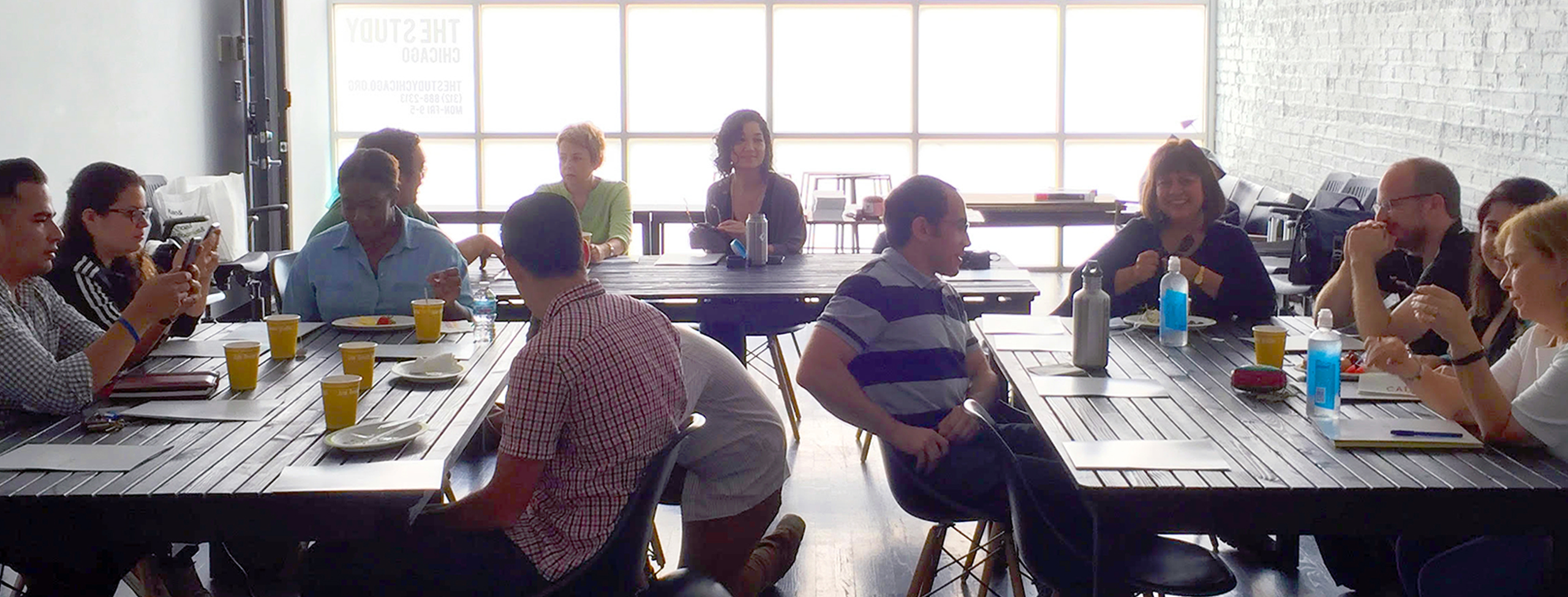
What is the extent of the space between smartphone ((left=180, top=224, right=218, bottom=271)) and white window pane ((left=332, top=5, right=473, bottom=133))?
709cm

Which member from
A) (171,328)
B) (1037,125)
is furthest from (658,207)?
(171,328)

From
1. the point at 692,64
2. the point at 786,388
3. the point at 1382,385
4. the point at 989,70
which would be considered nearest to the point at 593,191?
the point at 786,388

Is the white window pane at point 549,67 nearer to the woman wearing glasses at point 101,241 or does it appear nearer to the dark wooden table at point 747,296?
the dark wooden table at point 747,296

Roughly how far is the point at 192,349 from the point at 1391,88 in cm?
555

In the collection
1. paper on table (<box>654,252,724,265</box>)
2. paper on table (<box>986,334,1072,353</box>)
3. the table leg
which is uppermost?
paper on table (<box>654,252,724,265</box>)

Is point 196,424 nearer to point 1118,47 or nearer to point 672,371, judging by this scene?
point 672,371

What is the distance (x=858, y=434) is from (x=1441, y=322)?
8.67 ft

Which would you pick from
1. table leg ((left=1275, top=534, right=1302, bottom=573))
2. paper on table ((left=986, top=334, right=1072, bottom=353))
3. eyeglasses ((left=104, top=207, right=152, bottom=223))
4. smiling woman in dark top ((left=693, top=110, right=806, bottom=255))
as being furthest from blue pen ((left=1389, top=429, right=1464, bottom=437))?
smiling woman in dark top ((left=693, top=110, right=806, bottom=255))

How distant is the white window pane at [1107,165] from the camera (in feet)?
33.1

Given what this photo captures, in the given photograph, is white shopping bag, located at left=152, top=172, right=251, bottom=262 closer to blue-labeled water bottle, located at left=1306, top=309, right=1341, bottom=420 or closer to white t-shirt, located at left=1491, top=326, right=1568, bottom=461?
blue-labeled water bottle, located at left=1306, top=309, right=1341, bottom=420

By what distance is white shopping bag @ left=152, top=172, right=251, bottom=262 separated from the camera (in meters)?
6.60

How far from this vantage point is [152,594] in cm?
280

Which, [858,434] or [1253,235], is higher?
[1253,235]

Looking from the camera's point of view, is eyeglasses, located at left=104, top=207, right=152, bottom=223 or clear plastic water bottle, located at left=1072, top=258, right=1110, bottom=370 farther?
eyeglasses, located at left=104, top=207, right=152, bottom=223
